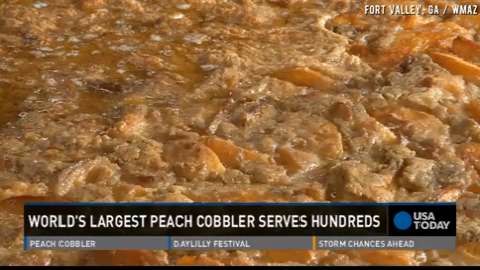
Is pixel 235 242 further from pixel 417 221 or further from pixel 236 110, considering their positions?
pixel 236 110

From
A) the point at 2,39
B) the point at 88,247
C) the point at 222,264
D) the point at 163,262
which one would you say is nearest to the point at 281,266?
the point at 222,264

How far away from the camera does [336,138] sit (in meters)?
2.56

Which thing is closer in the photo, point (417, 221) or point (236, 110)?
point (417, 221)

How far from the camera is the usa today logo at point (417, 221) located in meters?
2.24

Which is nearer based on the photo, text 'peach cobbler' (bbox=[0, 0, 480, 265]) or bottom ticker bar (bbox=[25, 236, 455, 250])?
bottom ticker bar (bbox=[25, 236, 455, 250])

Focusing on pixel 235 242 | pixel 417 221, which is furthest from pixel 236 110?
pixel 417 221

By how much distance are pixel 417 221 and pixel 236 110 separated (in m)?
0.76

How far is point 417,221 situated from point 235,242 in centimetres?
53

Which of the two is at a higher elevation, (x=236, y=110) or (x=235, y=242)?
(x=236, y=110)

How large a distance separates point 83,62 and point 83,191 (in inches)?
32.3

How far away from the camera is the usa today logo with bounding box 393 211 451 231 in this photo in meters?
2.24

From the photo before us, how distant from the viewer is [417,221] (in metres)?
2.28

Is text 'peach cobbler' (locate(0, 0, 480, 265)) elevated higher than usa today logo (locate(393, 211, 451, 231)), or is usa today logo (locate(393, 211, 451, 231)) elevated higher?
text 'peach cobbler' (locate(0, 0, 480, 265))

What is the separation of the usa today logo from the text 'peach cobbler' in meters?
0.06
